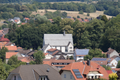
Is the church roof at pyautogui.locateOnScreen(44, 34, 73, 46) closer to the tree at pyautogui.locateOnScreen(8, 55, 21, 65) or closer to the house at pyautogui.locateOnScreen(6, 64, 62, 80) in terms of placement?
the tree at pyautogui.locateOnScreen(8, 55, 21, 65)

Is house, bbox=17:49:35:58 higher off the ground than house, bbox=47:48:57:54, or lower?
lower

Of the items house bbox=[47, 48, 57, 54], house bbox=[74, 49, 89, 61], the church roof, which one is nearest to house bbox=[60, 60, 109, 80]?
house bbox=[74, 49, 89, 61]

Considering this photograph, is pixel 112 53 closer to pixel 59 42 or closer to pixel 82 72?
pixel 59 42

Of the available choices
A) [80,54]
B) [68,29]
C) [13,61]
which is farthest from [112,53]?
[13,61]

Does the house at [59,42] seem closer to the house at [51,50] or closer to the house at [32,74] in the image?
the house at [51,50]

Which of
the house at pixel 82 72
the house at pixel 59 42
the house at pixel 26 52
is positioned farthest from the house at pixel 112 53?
the house at pixel 82 72

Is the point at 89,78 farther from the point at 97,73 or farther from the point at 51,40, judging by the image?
the point at 51,40
